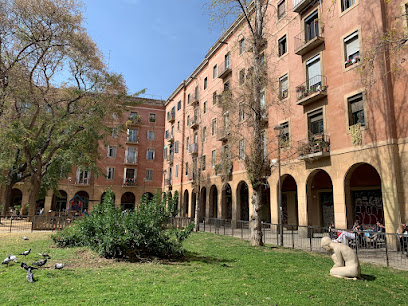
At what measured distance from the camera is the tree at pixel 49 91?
1748 cm

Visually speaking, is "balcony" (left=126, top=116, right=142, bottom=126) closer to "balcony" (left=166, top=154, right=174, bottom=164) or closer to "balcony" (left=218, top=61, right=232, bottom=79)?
"balcony" (left=166, top=154, right=174, bottom=164)

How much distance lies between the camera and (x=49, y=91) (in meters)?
21.9

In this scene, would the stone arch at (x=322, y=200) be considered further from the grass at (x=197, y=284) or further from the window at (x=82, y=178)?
the window at (x=82, y=178)

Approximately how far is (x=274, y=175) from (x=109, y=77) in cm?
1489

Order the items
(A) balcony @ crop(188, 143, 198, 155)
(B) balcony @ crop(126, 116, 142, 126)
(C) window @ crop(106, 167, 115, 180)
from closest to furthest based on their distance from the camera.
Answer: (A) balcony @ crop(188, 143, 198, 155)
(B) balcony @ crop(126, 116, 142, 126)
(C) window @ crop(106, 167, 115, 180)

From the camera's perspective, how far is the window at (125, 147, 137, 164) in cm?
4366

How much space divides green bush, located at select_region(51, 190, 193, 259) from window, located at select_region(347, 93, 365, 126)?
10736 millimetres

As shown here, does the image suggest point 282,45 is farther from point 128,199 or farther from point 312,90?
point 128,199

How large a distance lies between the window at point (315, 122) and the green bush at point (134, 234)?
1127 cm

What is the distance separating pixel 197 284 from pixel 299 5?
1859 cm

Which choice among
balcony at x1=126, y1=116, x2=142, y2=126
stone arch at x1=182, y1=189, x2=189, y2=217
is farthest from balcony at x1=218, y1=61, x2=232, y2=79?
balcony at x1=126, y1=116, x2=142, y2=126

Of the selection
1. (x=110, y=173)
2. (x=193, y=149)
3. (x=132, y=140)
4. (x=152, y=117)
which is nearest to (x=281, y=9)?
(x=193, y=149)

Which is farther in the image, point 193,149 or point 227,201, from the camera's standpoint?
point 193,149

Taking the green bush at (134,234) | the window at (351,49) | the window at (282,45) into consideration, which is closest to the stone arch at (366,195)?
the window at (351,49)
